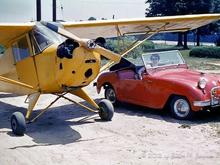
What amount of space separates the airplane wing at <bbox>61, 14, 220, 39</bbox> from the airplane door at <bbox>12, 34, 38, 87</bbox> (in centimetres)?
105

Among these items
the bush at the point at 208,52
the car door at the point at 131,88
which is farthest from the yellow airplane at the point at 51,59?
the bush at the point at 208,52

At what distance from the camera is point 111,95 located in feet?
37.4

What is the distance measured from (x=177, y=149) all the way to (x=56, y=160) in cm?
203

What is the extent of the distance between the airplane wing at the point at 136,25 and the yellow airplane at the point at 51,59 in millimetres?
25

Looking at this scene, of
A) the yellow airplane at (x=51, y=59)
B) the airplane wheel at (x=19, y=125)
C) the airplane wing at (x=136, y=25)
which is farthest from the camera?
the airplane wing at (x=136, y=25)

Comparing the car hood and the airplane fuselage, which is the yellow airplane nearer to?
the airplane fuselage

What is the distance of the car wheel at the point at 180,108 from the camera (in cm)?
927

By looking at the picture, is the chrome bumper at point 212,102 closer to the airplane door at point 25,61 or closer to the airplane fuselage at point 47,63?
the airplane fuselage at point 47,63

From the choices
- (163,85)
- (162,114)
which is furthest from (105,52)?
(162,114)

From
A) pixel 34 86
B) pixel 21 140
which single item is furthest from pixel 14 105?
pixel 21 140

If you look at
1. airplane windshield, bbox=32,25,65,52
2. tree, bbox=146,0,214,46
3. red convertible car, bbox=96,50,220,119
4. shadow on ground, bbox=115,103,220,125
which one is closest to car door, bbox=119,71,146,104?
red convertible car, bbox=96,50,220,119

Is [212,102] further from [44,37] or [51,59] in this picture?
[44,37]

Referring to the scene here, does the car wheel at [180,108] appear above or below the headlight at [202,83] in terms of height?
below

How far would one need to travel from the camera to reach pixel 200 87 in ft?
29.8
